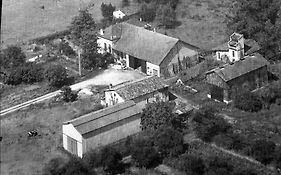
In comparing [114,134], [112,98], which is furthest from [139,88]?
[114,134]

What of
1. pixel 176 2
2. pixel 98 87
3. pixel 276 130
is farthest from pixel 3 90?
pixel 176 2

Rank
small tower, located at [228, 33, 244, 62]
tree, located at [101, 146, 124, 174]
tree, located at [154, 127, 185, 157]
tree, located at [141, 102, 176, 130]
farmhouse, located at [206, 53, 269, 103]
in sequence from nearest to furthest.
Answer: tree, located at [101, 146, 124, 174]
tree, located at [154, 127, 185, 157]
tree, located at [141, 102, 176, 130]
farmhouse, located at [206, 53, 269, 103]
small tower, located at [228, 33, 244, 62]

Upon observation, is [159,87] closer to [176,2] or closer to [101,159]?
[101,159]

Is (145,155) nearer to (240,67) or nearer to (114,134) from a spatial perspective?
(114,134)

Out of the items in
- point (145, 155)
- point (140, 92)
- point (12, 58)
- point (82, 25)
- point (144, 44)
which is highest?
point (82, 25)

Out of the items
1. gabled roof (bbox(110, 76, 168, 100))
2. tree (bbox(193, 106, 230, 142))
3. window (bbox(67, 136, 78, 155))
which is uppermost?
gabled roof (bbox(110, 76, 168, 100))

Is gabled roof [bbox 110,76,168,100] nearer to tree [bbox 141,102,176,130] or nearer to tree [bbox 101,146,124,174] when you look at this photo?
tree [bbox 141,102,176,130]

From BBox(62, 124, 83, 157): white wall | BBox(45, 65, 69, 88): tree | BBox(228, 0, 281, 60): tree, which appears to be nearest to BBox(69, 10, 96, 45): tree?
BBox(45, 65, 69, 88): tree
